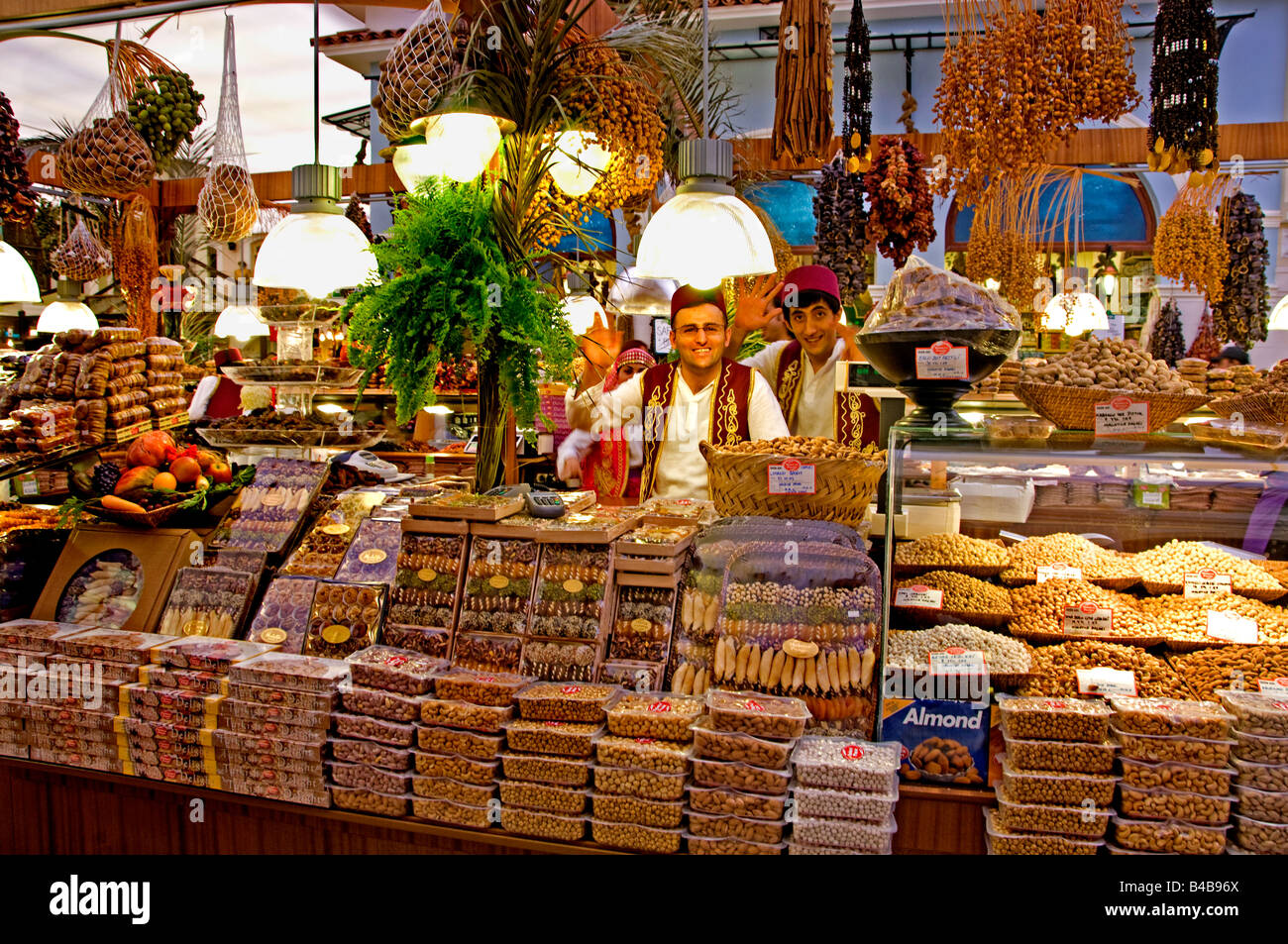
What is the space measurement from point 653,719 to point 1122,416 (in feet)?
4.49

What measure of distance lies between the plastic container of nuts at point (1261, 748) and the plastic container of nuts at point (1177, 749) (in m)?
0.03

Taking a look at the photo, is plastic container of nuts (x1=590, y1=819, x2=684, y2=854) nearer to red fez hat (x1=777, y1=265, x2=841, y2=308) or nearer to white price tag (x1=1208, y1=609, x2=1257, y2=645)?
white price tag (x1=1208, y1=609, x2=1257, y2=645)

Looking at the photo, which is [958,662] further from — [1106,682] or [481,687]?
[481,687]

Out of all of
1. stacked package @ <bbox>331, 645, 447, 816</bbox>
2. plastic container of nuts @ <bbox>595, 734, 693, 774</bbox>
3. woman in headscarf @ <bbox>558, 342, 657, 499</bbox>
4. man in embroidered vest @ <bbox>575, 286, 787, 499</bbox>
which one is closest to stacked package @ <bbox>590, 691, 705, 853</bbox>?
plastic container of nuts @ <bbox>595, 734, 693, 774</bbox>

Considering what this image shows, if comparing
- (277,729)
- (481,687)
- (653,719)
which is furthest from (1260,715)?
(277,729)

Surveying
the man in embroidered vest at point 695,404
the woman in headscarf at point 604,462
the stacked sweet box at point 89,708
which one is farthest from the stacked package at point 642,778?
the woman in headscarf at point 604,462

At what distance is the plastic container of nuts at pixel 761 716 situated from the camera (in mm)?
1819

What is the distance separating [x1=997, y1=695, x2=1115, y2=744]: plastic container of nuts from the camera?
1811 mm

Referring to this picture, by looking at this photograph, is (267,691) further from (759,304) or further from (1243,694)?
(759,304)

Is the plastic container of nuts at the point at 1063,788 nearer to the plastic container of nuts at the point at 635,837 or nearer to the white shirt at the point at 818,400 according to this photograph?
the plastic container of nuts at the point at 635,837

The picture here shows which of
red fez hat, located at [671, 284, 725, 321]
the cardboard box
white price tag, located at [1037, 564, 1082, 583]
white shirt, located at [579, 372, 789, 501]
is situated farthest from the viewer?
white shirt, located at [579, 372, 789, 501]

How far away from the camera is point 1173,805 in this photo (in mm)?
1758

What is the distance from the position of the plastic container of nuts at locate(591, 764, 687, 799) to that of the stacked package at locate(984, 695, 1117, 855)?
684 mm
